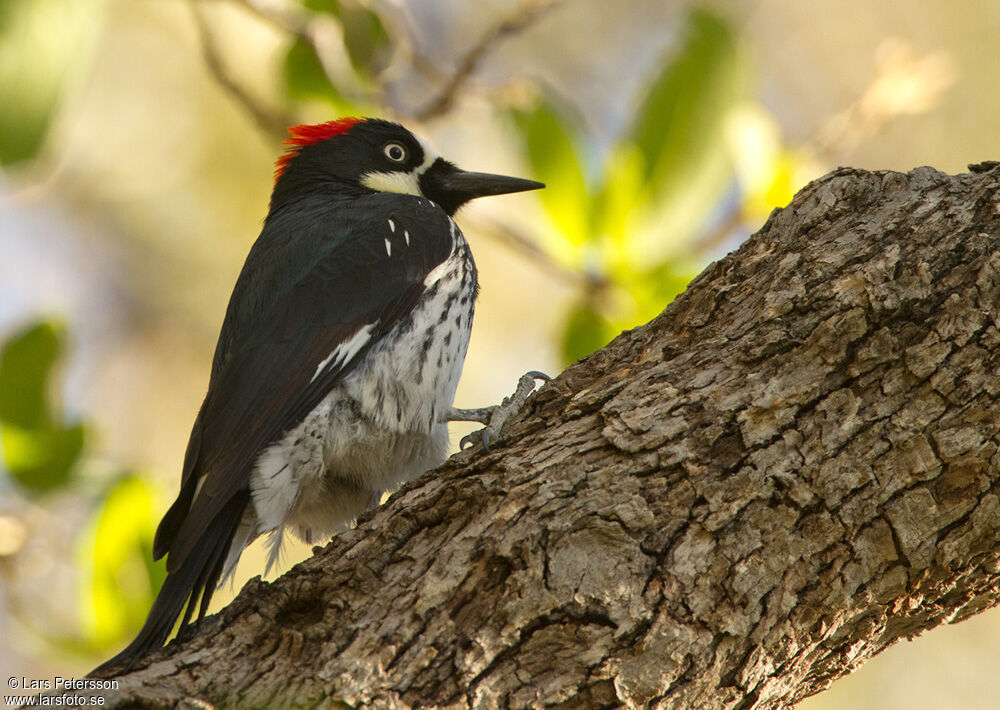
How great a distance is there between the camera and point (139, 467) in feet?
12.8

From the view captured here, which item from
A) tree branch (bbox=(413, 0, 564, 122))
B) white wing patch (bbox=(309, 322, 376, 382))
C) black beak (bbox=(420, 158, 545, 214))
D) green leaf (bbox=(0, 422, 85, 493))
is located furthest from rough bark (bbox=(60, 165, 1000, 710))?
tree branch (bbox=(413, 0, 564, 122))

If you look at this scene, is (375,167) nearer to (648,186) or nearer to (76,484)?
(648,186)

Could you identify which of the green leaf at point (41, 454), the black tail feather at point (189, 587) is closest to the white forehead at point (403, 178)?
the green leaf at point (41, 454)

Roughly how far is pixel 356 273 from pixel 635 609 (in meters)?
1.59

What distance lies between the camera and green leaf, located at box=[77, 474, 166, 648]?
135 inches

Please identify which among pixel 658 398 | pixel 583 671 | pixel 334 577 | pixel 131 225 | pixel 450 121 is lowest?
pixel 583 671

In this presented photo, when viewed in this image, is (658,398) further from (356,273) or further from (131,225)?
(131,225)

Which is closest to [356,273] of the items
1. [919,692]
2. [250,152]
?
[250,152]

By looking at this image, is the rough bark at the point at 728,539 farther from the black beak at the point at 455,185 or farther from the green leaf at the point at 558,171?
the black beak at the point at 455,185

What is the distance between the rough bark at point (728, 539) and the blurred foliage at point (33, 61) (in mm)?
1211

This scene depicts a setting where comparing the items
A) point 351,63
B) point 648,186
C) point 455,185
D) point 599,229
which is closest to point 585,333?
point 599,229

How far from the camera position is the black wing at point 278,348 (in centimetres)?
275

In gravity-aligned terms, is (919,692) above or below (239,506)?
above

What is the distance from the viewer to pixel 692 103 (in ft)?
12.1
